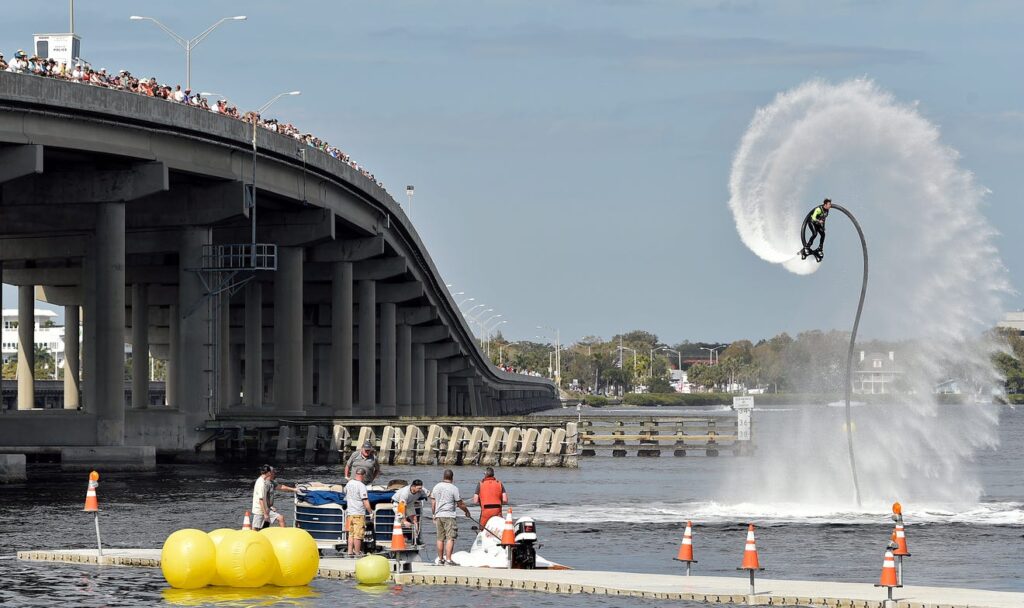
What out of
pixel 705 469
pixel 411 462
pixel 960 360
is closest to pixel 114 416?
pixel 411 462

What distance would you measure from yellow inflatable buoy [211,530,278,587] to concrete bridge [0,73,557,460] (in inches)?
1414

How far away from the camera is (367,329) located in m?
108

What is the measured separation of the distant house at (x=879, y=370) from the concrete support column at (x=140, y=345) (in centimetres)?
6488

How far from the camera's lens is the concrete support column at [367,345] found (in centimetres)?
10625

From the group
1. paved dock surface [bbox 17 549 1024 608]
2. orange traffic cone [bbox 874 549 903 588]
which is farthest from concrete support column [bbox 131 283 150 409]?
orange traffic cone [bbox 874 549 903 588]

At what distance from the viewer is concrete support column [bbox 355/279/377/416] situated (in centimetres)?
10625

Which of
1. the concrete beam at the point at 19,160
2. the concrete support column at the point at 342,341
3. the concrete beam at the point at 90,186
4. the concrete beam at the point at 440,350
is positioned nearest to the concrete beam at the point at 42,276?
the concrete support column at the point at 342,341

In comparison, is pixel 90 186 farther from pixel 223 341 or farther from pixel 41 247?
pixel 223 341

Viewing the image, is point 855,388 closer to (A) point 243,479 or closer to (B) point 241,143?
(A) point 243,479

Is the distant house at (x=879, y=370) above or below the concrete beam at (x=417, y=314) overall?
below

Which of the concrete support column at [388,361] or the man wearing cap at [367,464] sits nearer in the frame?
the man wearing cap at [367,464]

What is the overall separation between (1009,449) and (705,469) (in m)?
43.9

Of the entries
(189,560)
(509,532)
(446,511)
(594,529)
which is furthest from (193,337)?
(189,560)

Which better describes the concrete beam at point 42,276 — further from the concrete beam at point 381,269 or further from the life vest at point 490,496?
the life vest at point 490,496
